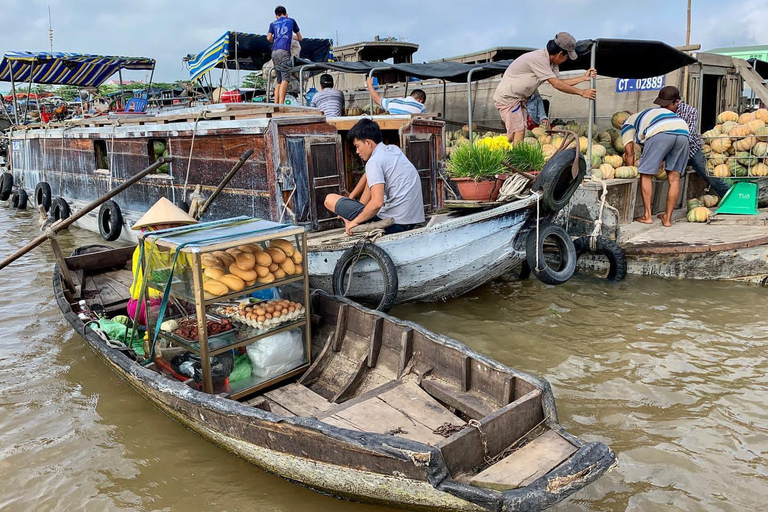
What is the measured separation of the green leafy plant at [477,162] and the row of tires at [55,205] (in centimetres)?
635

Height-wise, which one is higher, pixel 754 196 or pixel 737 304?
pixel 754 196

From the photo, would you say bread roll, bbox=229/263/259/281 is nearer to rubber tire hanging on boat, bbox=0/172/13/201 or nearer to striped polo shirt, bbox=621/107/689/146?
striped polo shirt, bbox=621/107/689/146

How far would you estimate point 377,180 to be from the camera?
5.42 m

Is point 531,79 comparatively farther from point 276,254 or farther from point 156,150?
point 156,150

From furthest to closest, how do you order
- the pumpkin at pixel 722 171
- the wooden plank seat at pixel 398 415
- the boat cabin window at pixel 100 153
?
1. the boat cabin window at pixel 100 153
2. the pumpkin at pixel 722 171
3. the wooden plank seat at pixel 398 415

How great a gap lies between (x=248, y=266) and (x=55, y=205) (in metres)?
9.75

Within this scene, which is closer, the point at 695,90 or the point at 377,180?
the point at 377,180

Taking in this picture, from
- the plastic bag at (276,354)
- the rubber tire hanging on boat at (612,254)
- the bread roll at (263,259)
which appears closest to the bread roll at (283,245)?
the bread roll at (263,259)

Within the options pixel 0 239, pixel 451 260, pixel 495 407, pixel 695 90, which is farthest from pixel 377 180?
pixel 0 239

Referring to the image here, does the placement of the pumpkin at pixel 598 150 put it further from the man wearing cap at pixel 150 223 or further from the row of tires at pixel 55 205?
the row of tires at pixel 55 205

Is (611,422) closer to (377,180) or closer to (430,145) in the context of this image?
(377,180)

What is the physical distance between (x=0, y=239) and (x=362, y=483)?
444 inches

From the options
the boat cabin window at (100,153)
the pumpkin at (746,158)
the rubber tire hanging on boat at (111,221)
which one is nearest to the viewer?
the pumpkin at (746,158)

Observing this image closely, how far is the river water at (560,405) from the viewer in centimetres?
351
